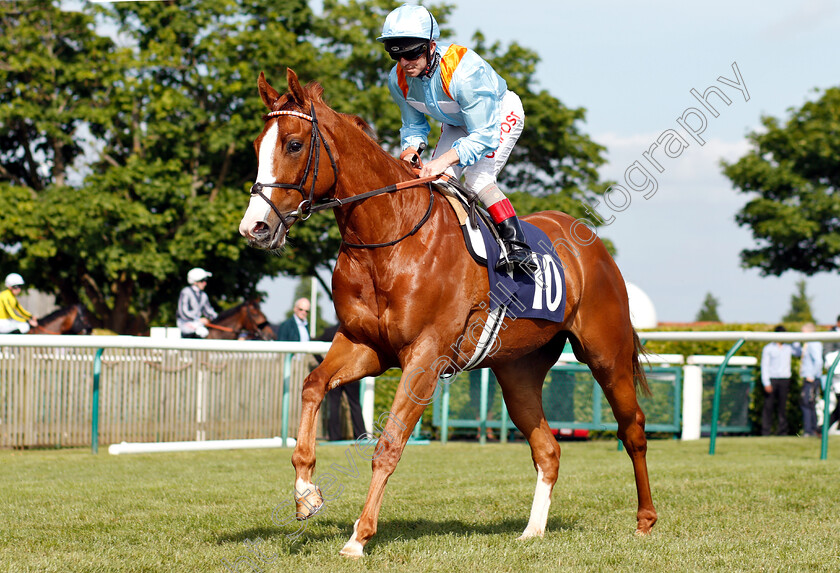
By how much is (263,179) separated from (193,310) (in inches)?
399

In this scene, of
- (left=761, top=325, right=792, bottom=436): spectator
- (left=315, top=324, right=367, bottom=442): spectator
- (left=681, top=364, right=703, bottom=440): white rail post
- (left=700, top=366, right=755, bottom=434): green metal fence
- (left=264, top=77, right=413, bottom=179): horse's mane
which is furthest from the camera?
(left=761, top=325, right=792, bottom=436): spectator

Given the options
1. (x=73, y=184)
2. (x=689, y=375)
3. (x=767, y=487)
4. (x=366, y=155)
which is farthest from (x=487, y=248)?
(x=73, y=184)

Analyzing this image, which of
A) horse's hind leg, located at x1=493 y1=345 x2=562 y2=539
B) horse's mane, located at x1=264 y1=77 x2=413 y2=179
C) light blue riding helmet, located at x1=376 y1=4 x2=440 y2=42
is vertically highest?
light blue riding helmet, located at x1=376 y1=4 x2=440 y2=42

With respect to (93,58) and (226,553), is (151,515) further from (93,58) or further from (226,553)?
(93,58)

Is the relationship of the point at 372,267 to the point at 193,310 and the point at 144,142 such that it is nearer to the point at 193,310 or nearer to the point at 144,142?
the point at 193,310

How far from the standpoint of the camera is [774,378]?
14.0 m

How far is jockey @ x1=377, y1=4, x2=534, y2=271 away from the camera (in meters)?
4.65

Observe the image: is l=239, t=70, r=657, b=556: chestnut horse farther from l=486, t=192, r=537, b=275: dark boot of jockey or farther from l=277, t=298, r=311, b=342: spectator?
l=277, t=298, r=311, b=342: spectator

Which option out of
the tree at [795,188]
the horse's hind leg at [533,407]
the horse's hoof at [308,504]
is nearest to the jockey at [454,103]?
the horse's hind leg at [533,407]

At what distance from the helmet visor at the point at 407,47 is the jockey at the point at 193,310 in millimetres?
9557

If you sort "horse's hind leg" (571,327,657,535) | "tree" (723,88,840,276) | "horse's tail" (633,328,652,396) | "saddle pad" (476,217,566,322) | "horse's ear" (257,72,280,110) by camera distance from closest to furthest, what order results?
1. "horse's ear" (257,72,280,110)
2. "saddle pad" (476,217,566,322)
3. "horse's hind leg" (571,327,657,535)
4. "horse's tail" (633,328,652,396)
5. "tree" (723,88,840,276)

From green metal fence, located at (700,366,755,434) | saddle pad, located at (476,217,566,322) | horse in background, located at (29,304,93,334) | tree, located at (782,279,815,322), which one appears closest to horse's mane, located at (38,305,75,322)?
horse in background, located at (29,304,93,334)

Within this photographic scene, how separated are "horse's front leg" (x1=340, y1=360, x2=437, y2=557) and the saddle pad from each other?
679mm

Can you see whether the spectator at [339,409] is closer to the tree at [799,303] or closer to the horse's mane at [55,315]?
the horse's mane at [55,315]
